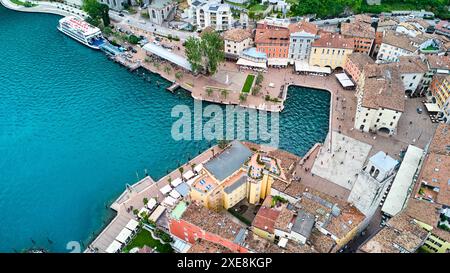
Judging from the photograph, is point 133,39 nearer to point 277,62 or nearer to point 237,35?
point 237,35

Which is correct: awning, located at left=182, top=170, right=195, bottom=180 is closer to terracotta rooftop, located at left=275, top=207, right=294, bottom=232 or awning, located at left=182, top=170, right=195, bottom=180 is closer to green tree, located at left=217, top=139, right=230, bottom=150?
green tree, located at left=217, top=139, right=230, bottom=150

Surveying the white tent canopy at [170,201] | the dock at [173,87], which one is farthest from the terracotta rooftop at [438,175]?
the dock at [173,87]

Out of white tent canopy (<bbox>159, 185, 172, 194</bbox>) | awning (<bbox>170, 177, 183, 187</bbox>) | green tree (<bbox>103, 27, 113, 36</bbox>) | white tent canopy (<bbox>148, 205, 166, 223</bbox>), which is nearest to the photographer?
white tent canopy (<bbox>148, 205, 166, 223</bbox>)

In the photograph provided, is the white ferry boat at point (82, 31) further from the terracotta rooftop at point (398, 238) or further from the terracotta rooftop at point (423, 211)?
the terracotta rooftop at point (423, 211)

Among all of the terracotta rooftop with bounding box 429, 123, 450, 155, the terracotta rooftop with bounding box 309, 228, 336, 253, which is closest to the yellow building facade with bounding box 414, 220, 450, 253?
the terracotta rooftop with bounding box 309, 228, 336, 253

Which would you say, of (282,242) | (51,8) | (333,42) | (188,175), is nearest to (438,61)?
(333,42)
